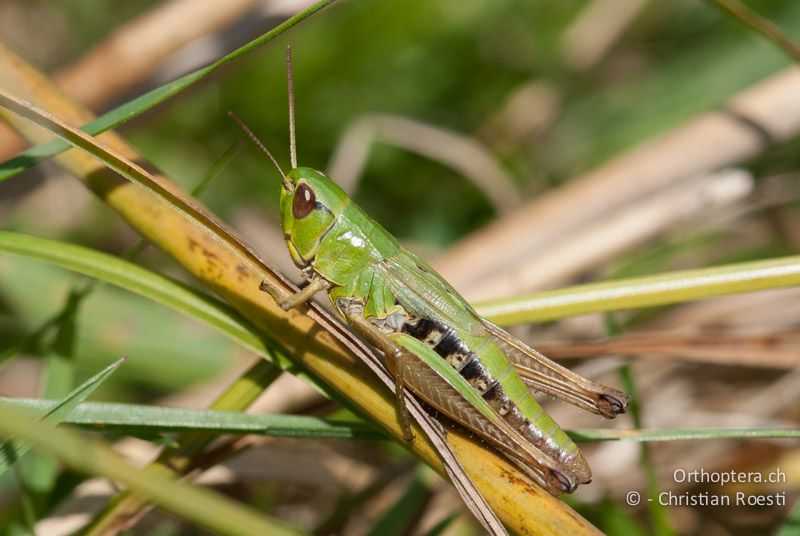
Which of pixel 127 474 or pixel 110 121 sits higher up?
pixel 110 121

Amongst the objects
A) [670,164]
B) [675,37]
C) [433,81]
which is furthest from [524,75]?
[670,164]

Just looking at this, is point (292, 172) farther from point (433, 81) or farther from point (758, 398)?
point (433, 81)

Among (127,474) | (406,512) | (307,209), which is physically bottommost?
(127,474)

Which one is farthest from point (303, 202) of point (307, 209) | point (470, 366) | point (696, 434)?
point (696, 434)

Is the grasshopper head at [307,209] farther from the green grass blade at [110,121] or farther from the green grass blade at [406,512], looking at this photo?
the green grass blade at [406,512]

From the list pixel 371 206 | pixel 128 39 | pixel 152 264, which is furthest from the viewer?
pixel 371 206

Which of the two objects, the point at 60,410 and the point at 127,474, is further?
the point at 60,410

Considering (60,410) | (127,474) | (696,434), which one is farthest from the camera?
(696,434)

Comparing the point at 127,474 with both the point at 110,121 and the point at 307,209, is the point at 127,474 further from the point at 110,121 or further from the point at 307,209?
the point at 307,209
